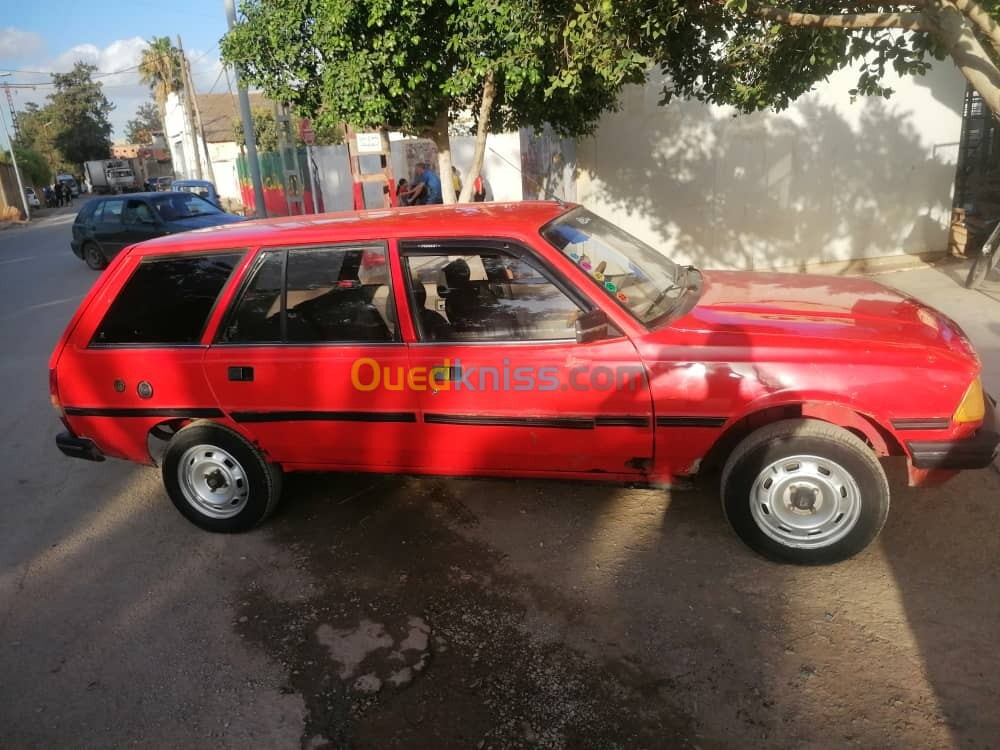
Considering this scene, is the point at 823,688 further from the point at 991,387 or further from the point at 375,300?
the point at 991,387

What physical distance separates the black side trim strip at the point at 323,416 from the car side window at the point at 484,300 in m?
0.42

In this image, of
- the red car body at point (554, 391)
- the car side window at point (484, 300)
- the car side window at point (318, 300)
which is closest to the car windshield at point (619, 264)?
the red car body at point (554, 391)

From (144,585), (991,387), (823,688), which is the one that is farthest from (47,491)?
(991,387)

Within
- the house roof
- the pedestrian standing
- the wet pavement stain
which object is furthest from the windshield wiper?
the house roof

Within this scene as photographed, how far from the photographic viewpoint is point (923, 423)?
10.5 ft

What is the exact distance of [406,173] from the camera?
19391 mm

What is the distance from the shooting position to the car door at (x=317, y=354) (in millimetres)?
3717

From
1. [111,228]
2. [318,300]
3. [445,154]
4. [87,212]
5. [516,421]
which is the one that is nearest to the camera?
[516,421]

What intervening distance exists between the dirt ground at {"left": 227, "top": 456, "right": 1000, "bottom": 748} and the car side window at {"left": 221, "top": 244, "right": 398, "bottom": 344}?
112 centimetres

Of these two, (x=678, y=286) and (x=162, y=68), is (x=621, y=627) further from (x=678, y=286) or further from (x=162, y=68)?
(x=162, y=68)

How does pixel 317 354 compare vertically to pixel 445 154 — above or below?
below

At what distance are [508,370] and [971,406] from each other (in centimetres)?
200

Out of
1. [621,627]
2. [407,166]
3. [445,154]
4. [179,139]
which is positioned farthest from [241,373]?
[179,139]

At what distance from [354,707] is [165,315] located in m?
2.30
